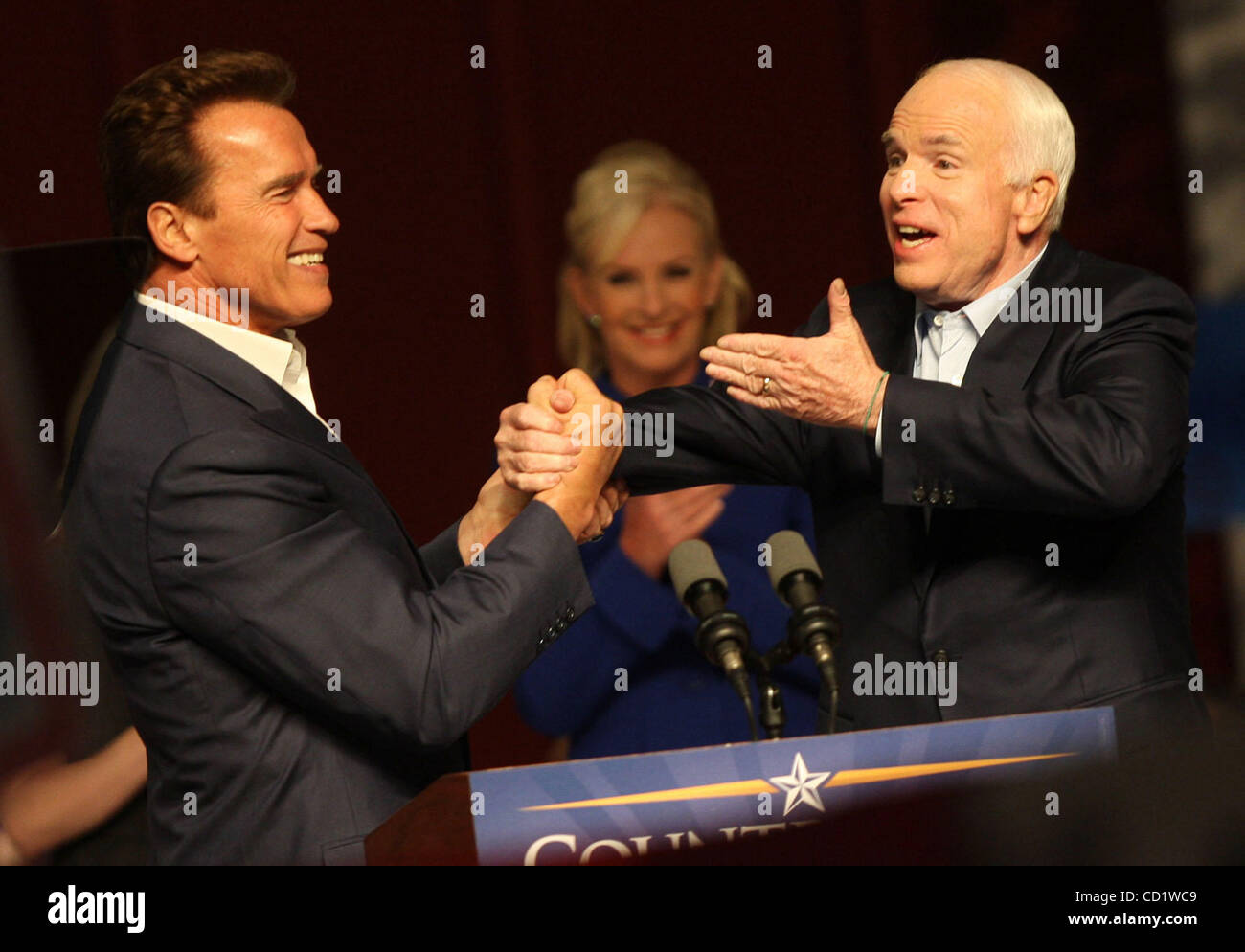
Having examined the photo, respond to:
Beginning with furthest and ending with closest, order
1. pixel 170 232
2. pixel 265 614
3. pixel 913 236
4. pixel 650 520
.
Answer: pixel 650 520 < pixel 913 236 < pixel 170 232 < pixel 265 614

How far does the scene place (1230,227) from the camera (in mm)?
3436

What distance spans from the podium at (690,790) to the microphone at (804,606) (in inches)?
10.4

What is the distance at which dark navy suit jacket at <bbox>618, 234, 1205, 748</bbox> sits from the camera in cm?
189

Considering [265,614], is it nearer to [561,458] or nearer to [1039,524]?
[561,458]

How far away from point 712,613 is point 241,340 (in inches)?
27.1

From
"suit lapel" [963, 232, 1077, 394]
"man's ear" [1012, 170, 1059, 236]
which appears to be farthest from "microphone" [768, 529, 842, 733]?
"man's ear" [1012, 170, 1059, 236]

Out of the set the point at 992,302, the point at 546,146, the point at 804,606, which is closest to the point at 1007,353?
the point at 992,302

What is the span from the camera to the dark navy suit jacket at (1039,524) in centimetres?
189

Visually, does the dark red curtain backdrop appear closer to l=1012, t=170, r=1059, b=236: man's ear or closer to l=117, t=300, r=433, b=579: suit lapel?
l=1012, t=170, r=1059, b=236: man's ear

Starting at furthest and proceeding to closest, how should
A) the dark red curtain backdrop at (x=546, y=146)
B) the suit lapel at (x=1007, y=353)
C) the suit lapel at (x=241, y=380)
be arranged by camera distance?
1. the dark red curtain backdrop at (x=546, y=146)
2. the suit lapel at (x=1007, y=353)
3. the suit lapel at (x=241, y=380)

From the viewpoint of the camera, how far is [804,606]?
179 cm

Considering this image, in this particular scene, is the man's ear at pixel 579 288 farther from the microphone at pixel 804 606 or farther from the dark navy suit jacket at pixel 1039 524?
the microphone at pixel 804 606

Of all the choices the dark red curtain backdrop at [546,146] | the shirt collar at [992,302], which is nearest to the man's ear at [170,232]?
the shirt collar at [992,302]
